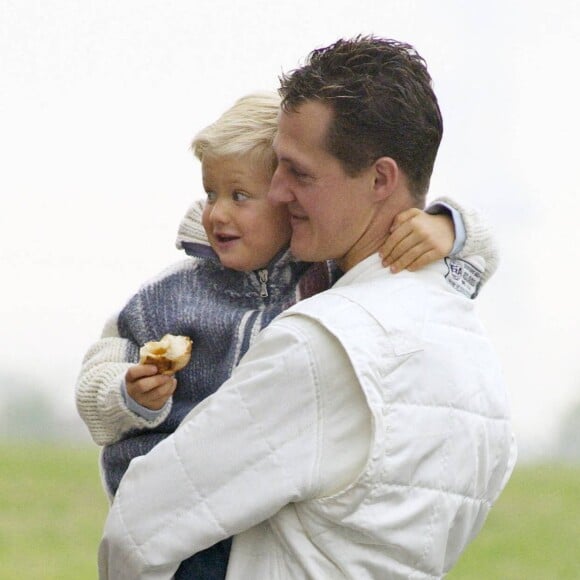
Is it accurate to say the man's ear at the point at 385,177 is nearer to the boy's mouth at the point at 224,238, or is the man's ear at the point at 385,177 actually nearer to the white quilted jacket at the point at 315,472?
the white quilted jacket at the point at 315,472

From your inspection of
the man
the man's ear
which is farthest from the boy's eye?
the man's ear

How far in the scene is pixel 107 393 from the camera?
1798 mm

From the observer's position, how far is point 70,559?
5.53 m

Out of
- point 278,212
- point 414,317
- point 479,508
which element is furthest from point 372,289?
point 479,508

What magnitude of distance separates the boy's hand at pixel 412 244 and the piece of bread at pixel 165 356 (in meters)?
0.33

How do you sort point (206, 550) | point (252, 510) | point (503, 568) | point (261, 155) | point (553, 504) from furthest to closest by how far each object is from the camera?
point (553, 504) → point (503, 568) → point (261, 155) → point (206, 550) → point (252, 510)

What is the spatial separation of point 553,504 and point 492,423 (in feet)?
14.5

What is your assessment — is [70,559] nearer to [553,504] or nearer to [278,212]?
[553,504]

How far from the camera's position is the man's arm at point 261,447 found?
152 centimetres

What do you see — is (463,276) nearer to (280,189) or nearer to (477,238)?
(477,238)

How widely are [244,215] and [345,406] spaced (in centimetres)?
40

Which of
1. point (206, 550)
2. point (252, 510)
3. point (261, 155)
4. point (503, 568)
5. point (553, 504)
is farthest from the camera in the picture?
point (553, 504)

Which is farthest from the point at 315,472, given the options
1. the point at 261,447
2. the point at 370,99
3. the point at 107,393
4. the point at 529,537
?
the point at 529,537

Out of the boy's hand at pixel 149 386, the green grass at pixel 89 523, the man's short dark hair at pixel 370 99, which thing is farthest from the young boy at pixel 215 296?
the green grass at pixel 89 523
